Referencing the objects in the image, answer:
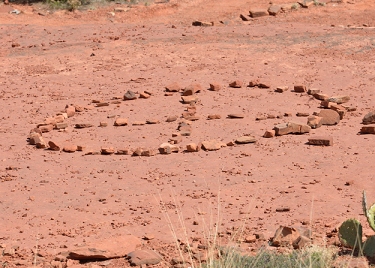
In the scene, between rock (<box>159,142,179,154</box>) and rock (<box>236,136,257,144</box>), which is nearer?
rock (<box>159,142,179,154</box>)

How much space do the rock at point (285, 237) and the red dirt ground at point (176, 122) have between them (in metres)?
0.22

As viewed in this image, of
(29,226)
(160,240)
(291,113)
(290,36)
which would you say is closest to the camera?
(160,240)

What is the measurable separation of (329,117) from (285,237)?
13.7 ft

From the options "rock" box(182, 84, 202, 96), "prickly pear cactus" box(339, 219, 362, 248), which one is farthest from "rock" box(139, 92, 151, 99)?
"prickly pear cactus" box(339, 219, 362, 248)

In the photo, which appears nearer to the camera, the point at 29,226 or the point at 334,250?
the point at 334,250

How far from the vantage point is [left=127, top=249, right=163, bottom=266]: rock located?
5.62 m

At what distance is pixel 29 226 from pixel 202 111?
4.29 metres

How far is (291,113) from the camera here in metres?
10.3

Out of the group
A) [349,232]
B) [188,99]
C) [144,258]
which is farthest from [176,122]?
[349,232]

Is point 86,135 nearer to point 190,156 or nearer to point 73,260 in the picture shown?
point 190,156

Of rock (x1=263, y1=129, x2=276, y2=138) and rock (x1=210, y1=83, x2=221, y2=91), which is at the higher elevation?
rock (x1=263, y1=129, x2=276, y2=138)

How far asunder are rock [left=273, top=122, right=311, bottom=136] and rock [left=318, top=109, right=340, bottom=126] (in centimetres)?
46

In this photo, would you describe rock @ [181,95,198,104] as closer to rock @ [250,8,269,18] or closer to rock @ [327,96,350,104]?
rock @ [327,96,350,104]

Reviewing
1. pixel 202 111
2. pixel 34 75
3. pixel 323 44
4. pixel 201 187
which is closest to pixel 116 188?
pixel 201 187
